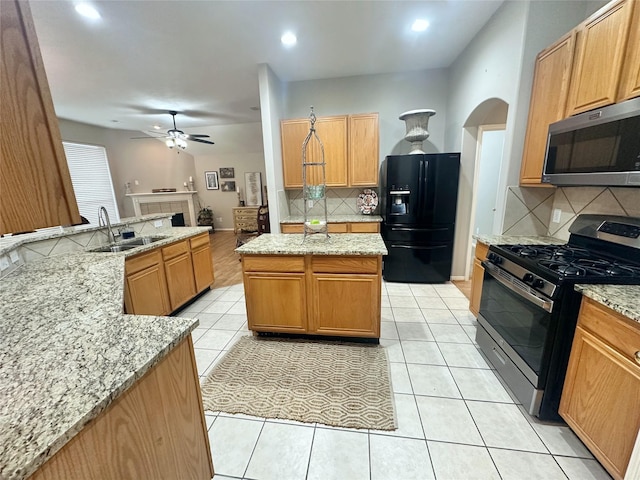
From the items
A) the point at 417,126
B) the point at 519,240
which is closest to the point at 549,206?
the point at 519,240

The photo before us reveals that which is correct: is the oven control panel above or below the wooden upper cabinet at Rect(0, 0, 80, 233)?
below

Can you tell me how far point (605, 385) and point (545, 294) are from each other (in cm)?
44

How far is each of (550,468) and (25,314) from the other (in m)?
2.57

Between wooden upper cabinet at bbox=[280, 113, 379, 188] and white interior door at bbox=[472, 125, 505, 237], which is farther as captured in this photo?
white interior door at bbox=[472, 125, 505, 237]

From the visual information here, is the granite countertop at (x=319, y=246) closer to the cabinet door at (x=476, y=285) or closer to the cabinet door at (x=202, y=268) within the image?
the cabinet door at (x=476, y=285)

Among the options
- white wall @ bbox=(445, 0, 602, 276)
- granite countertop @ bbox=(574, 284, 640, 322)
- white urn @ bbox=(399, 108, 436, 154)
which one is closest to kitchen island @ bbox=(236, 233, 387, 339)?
granite countertop @ bbox=(574, 284, 640, 322)

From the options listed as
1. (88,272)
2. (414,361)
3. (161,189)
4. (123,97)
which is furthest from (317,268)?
(161,189)

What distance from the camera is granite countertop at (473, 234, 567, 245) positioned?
2.12 metres

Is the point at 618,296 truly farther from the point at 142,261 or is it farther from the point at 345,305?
the point at 142,261

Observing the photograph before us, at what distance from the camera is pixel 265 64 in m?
3.30

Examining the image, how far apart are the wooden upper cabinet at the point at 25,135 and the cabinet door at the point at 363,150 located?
340 cm

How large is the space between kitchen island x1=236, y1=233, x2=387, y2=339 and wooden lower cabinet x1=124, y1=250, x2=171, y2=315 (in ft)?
3.18

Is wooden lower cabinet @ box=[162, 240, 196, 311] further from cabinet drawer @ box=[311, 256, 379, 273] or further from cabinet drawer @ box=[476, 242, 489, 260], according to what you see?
cabinet drawer @ box=[476, 242, 489, 260]

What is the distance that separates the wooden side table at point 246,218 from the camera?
7.77 metres
